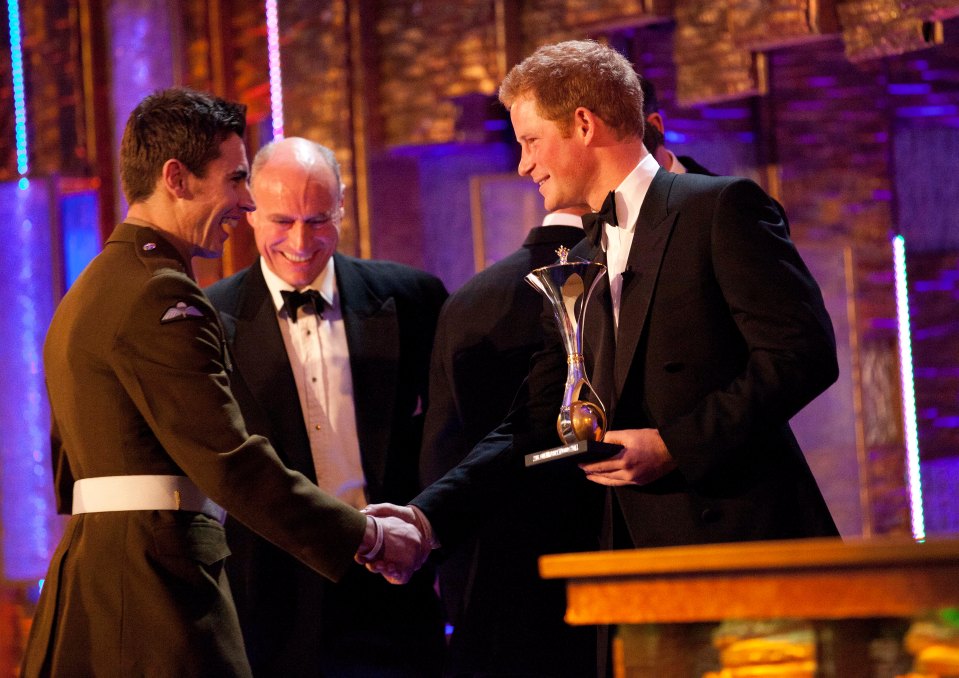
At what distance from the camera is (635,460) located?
95.1 inches

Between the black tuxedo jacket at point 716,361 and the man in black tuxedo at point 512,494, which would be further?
the man in black tuxedo at point 512,494

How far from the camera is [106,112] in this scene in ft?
18.1

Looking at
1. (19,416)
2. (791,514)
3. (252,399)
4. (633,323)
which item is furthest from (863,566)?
(19,416)

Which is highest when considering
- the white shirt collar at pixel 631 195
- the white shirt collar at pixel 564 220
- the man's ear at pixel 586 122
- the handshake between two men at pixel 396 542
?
the man's ear at pixel 586 122

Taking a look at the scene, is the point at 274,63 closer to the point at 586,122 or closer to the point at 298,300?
the point at 298,300

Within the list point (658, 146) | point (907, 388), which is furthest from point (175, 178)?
point (907, 388)

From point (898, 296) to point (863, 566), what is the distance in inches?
112

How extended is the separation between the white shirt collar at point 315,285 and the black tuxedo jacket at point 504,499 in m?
0.34

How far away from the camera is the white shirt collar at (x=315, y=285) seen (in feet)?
11.9

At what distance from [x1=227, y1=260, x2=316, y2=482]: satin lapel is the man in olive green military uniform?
65 centimetres

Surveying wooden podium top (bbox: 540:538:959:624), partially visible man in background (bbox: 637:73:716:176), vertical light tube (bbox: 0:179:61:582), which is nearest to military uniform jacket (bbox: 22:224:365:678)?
wooden podium top (bbox: 540:538:959:624)

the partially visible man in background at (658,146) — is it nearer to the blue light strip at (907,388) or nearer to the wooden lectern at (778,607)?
the blue light strip at (907,388)

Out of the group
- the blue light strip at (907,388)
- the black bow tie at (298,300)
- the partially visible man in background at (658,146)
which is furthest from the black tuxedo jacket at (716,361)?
the blue light strip at (907,388)

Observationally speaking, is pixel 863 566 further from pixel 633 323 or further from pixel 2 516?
pixel 2 516
